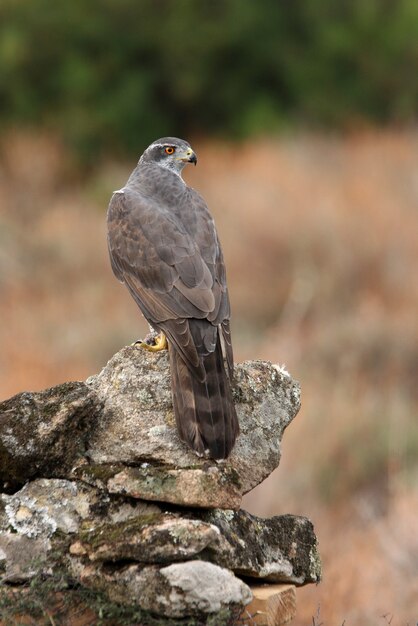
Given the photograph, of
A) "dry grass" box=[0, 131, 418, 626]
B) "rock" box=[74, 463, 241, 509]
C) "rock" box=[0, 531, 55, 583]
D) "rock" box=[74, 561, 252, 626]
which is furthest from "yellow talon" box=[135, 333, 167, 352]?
"dry grass" box=[0, 131, 418, 626]

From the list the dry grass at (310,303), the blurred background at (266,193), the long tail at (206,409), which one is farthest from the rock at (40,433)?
the blurred background at (266,193)

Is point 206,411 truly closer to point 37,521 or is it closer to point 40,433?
point 40,433

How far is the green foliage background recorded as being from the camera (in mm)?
27875

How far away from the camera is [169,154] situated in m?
6.75

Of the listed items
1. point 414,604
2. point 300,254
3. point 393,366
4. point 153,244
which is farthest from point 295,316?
point 153,244

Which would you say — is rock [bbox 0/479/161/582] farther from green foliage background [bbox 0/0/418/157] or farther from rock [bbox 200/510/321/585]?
green foliage background [bbox 0/0/418/157]

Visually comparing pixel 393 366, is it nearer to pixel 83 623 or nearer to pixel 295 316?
pixel 295 316

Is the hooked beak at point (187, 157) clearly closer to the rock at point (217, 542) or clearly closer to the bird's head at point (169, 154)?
the bird's head at point (169, 154)

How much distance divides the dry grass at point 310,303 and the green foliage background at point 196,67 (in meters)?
0.95

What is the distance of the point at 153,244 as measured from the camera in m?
5.82

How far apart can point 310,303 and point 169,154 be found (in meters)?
15.2

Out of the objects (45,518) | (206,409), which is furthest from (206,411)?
(45,518)

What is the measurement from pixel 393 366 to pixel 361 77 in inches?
454

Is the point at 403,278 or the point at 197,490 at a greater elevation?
the point at 403,278
